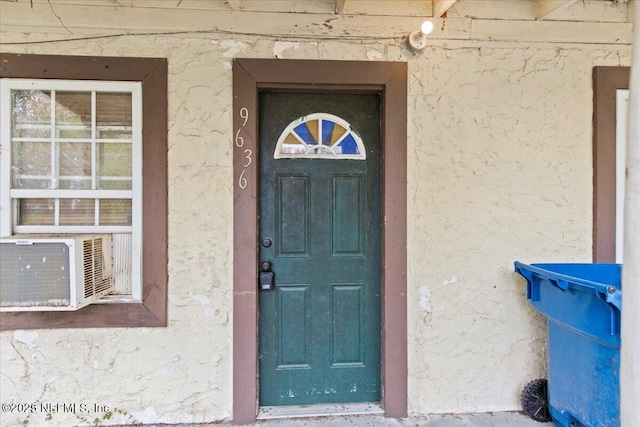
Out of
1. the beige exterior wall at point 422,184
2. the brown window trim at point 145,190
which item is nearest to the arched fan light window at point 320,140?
the beige exterior wall at point 422,184

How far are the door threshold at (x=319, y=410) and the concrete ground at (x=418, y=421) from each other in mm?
31

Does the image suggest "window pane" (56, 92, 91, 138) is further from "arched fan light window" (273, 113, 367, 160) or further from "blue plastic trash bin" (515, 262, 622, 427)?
"blue plastic trash bin" (515, 262, 622, 427)

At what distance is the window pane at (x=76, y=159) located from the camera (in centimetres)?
238

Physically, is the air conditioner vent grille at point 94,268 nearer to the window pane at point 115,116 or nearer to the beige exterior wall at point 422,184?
the beige exterior wall at point 422,184

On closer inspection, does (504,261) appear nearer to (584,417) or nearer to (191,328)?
(584,417)

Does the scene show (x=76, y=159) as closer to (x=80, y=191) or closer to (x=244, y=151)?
(x=80, y=191)

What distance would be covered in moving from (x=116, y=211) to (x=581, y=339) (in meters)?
2.97

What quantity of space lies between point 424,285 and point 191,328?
5.36 feet

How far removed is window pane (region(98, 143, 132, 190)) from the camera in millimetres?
2393

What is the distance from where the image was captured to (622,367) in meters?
1.30

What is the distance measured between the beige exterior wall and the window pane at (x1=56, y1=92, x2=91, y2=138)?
297 millimetres

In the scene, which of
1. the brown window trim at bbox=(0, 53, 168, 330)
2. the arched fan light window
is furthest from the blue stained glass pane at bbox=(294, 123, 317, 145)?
the brown window trim at bbox=(0, 53, 168, 330)

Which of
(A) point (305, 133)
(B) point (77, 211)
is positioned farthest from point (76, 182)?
(A) point (305, 133)

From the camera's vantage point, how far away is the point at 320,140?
2553 millimetres
